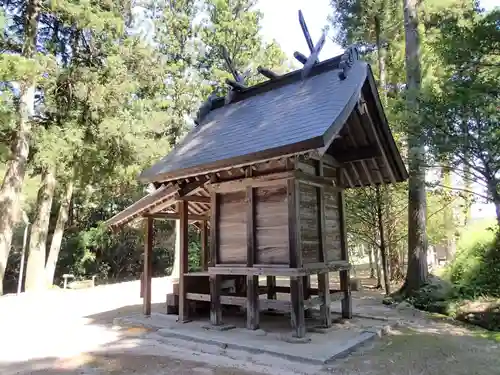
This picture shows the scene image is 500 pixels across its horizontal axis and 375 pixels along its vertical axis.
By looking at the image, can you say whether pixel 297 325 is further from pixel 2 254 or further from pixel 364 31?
pixel 364 31

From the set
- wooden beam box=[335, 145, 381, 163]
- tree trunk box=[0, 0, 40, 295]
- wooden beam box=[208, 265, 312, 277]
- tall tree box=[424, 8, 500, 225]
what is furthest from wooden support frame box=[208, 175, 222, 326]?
tree trunk box=[0, 0, 40, 295]

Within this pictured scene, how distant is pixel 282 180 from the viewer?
592 cm

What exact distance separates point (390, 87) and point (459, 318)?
1040 cm

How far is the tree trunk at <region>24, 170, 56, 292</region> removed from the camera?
14.5 metres

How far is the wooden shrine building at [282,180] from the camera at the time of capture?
5684 millimetres

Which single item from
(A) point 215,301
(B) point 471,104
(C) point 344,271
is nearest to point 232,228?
(A) point 215,301

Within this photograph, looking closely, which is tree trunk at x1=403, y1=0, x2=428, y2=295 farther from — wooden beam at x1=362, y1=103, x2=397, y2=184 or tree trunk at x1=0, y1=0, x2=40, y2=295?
tree trunk at x1=0, y1=0, x2=40, y2=295

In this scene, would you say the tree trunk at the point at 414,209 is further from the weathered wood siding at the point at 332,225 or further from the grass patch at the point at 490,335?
the grass patch at the point at 490,335

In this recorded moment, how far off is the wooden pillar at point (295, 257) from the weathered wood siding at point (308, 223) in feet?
0.84

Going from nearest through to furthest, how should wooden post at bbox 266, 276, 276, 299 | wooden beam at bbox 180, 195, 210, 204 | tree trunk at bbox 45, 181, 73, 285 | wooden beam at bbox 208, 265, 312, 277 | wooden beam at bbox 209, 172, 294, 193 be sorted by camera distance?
wooden beam at bbox 208, 265, 312, 277 → wooden beam at bbox 209, 172, 294, 193 → wooden beam at bbox 180, 195, 210, 204 → wooden post at bbox 266, 276, 276, 299 → tree trunk at bbox 45, 181, 73, 285

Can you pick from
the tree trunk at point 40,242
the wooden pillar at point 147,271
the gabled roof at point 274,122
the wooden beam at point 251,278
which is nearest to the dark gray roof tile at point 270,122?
the gabled roof at point 274,122

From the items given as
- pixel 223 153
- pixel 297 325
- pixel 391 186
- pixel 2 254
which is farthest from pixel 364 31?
pixel 2 254

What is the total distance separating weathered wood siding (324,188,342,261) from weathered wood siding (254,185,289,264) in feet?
3.49

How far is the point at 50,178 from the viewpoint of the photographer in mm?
14516
